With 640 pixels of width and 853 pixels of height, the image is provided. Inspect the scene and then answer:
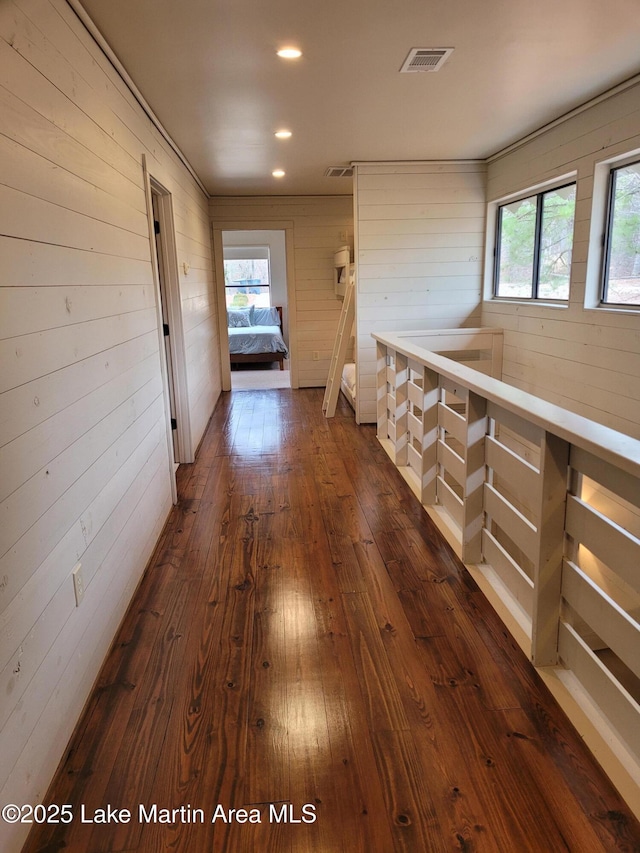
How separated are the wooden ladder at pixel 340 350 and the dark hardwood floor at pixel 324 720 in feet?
10.1

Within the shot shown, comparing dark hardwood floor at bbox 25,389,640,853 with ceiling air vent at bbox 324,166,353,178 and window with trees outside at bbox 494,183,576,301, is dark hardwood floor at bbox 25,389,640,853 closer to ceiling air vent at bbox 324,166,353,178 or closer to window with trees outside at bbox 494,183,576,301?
window with trees outside at bbox 494,183,576,301

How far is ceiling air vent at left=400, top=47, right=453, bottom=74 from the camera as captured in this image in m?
2.73

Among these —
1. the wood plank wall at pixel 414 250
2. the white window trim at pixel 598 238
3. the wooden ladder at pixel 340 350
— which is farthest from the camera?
the wooden ladder at pixel 340 350

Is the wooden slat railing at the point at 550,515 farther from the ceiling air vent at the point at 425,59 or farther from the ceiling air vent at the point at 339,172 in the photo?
the ceiling air vent at the point at 339,172

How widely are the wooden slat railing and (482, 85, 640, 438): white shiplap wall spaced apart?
30.1 inches

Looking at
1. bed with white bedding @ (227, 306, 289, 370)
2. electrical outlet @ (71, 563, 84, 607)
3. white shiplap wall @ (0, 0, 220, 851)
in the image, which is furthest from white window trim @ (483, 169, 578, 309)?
bed with white bedding @ (227, 306, 289, 370)

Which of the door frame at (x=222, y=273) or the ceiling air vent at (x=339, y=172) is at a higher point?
the ceiling air vent at (x=339, y=172)

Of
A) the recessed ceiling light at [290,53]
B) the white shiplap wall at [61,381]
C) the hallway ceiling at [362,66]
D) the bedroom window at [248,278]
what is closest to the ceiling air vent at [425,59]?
the hallway ceiling at [362,66]

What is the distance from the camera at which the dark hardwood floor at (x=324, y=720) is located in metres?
1.44

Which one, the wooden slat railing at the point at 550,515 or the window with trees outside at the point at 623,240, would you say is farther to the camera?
the window with trees outside at the point at 623,240

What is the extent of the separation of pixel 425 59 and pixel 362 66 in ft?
1.01

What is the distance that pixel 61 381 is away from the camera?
71.1 inches

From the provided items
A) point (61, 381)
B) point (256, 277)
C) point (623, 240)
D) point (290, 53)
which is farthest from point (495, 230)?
point (256, 277)

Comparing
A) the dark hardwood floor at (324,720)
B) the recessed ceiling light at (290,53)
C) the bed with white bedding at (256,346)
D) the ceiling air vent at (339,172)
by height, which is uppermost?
the ceiling air vent at (339,172)
